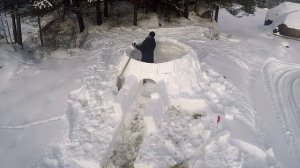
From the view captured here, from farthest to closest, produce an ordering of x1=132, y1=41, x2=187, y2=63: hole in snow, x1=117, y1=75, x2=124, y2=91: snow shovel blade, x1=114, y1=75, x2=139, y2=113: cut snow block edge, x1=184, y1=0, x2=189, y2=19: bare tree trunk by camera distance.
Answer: x1=184, y1=0, x2=189, y2=19: bare tree trunk, x1=132, y1=41, x2=187, y2=63: hole in snow, x1=117, y1=75, x2=124, y2=91: snow shovel blade, x1=114, y1=75, x2=139, y2=113: cut snow block edge

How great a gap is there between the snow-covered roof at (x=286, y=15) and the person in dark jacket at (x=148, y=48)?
12294 millimetres

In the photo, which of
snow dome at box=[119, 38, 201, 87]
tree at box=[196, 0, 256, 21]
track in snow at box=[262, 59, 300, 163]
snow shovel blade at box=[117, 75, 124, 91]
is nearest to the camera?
track in snow at box=[262, 59, 300, 163]

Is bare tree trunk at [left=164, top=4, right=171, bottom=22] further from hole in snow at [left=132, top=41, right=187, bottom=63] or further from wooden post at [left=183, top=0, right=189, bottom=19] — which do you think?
hole in snow at [left=132, top=41, right=187, bottom=63]

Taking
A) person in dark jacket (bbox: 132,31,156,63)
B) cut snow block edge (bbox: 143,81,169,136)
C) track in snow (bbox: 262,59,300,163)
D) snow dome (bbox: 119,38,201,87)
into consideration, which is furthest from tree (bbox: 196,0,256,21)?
cut snow block edge (bbox: 143,81,169,136)

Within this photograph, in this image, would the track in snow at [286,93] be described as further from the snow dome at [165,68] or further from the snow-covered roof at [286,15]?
the snow-covered roof at [286,15]

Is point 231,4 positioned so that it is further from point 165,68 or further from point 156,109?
point 156,109

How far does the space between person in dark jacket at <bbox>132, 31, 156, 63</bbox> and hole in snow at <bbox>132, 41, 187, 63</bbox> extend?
3.16 ft

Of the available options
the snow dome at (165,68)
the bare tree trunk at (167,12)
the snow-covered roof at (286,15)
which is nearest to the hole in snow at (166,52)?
the snow dome at (165,68)

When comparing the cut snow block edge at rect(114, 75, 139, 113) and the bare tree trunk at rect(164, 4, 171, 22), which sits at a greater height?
the bare tree trunk at rect(164, 4, 171, 22)

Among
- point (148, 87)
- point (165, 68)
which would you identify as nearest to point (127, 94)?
point (148, 87)

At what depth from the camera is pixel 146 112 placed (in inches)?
401

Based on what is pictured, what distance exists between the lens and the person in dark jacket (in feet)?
39.2

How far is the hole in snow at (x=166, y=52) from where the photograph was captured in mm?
13164

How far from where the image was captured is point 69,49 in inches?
599
